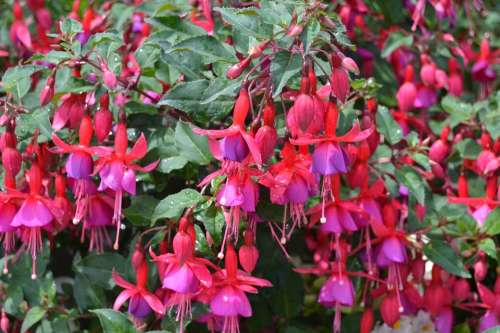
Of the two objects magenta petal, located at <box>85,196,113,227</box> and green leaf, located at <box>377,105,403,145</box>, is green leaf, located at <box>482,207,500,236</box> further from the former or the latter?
magenta petal, located at <box>85,196,113,227</box>

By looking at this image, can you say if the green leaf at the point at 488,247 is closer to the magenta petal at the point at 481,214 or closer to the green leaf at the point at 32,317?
the magenta petal at the point at 481,214

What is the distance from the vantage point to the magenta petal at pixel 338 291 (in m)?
1.39

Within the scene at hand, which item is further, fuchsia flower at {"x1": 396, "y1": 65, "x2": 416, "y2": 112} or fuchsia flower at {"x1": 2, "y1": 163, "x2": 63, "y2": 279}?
fuchsia flower at {"x1": 396, "y1": 65, "x2": 416, "y2": 112}

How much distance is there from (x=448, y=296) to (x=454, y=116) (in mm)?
384

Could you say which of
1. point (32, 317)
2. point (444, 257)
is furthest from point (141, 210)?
point (444, 257)

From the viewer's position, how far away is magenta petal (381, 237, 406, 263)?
54.6 inches

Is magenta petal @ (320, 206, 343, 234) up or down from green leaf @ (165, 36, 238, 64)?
down

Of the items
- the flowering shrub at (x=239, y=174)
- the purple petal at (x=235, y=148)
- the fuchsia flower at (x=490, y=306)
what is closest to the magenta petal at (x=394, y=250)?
the flowering shrub at (x=239, y=174)

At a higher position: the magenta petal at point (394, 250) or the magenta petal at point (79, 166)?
the magenta petal at point (79, 166)

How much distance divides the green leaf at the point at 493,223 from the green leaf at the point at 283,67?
539 millimetres

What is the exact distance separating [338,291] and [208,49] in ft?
1.47

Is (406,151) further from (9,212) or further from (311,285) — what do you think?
(9,212)

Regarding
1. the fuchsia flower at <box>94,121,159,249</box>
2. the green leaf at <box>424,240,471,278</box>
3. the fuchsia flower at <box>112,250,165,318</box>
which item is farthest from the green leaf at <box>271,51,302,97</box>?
the green leaf at <box>424,240,471,278</box>

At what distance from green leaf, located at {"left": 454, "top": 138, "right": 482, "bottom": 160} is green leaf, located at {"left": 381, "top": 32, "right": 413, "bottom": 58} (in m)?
0.28
